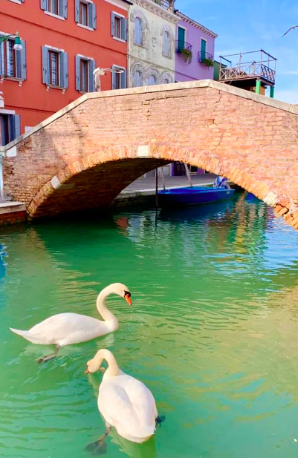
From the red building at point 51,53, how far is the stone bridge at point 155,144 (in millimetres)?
4206

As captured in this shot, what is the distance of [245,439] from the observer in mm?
3143

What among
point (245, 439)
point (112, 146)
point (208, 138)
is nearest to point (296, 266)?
point (208, 138)

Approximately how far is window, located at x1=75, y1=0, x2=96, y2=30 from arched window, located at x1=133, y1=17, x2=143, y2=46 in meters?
2.93

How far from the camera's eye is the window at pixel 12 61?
45.5ft

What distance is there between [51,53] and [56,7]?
5.10ft

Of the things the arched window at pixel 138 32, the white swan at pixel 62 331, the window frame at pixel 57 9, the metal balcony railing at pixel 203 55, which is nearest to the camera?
the white swan at pixel 62 331

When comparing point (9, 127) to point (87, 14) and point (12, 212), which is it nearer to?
point (12, 212)

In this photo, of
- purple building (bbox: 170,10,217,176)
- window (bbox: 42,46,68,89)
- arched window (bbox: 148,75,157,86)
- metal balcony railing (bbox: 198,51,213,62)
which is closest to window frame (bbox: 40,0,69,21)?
window (bbox: 42,46,68,89)

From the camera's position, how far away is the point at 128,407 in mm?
3035

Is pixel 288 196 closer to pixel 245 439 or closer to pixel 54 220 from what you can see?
pixel 245 439

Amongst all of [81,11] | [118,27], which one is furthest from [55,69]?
[118,27]

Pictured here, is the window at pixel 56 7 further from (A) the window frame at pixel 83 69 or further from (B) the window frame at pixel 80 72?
(A) the window frame at pixel 83 69

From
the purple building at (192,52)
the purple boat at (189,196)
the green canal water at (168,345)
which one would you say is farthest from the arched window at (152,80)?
the green canal water at (168,345)

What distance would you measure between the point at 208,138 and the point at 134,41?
13359 mm
